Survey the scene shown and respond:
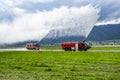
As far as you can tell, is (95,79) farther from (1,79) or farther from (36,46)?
(36,46)

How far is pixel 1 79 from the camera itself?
25.2 m

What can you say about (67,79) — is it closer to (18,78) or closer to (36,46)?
(18,78)

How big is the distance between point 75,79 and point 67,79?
545mm

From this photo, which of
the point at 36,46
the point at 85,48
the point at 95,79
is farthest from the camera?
the point at 36,46

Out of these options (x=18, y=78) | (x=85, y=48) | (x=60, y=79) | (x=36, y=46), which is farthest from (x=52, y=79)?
(x=36, y=46)

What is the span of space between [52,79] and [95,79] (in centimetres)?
289

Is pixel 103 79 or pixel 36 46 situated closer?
pixel 103 79

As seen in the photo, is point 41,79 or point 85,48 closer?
point 41,79

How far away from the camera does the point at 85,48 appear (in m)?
99.6

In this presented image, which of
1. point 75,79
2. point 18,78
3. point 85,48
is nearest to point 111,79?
point 75,79

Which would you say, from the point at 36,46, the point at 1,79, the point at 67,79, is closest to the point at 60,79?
the point at 67,79

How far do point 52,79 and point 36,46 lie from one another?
108 metres

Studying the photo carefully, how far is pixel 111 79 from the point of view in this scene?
24812mm

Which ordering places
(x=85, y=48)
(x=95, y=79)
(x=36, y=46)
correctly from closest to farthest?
(x=95, y=79) < (x=85, y=48) < (x=36, y=46)
